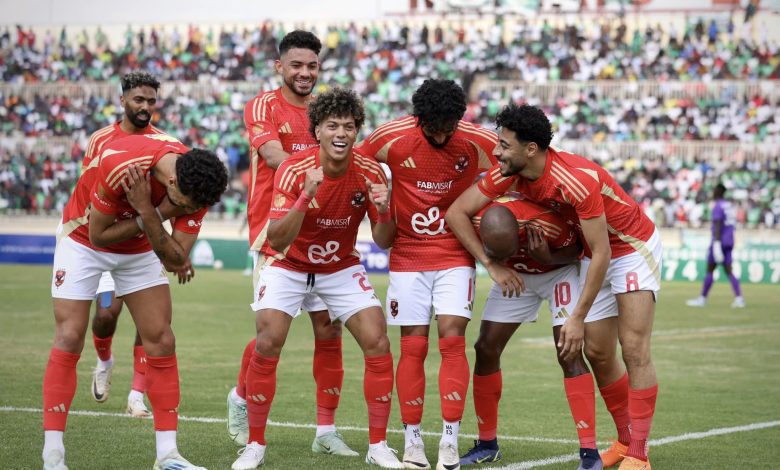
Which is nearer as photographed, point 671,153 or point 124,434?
point 124,434

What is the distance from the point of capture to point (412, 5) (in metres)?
51.5

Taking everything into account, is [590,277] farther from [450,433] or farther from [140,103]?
[140,103]

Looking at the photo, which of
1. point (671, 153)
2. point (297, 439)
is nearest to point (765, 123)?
point (671, 153)

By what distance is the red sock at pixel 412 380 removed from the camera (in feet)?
Answer: 24.9

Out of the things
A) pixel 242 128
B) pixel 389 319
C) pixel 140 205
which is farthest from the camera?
pixel 242 128

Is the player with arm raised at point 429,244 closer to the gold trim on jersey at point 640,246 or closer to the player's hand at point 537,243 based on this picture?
the player's hand at point 537,243

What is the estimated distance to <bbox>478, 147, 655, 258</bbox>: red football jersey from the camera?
703 cm

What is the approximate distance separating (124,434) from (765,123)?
33710 millimetres

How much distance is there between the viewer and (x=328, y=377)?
27.2ft

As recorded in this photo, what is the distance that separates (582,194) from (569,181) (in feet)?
0.41

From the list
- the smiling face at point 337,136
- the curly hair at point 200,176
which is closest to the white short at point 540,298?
the smiling face at point 337,136

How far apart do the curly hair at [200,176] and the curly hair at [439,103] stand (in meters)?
1.59

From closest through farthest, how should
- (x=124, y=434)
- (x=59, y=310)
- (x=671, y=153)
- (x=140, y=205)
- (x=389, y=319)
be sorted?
(x=140, y=205) < (x=59, y=310) < (x=389, y=319) < (x=124, y=434) < (x=671, y=153)

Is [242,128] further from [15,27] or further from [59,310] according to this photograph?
[59,310]
